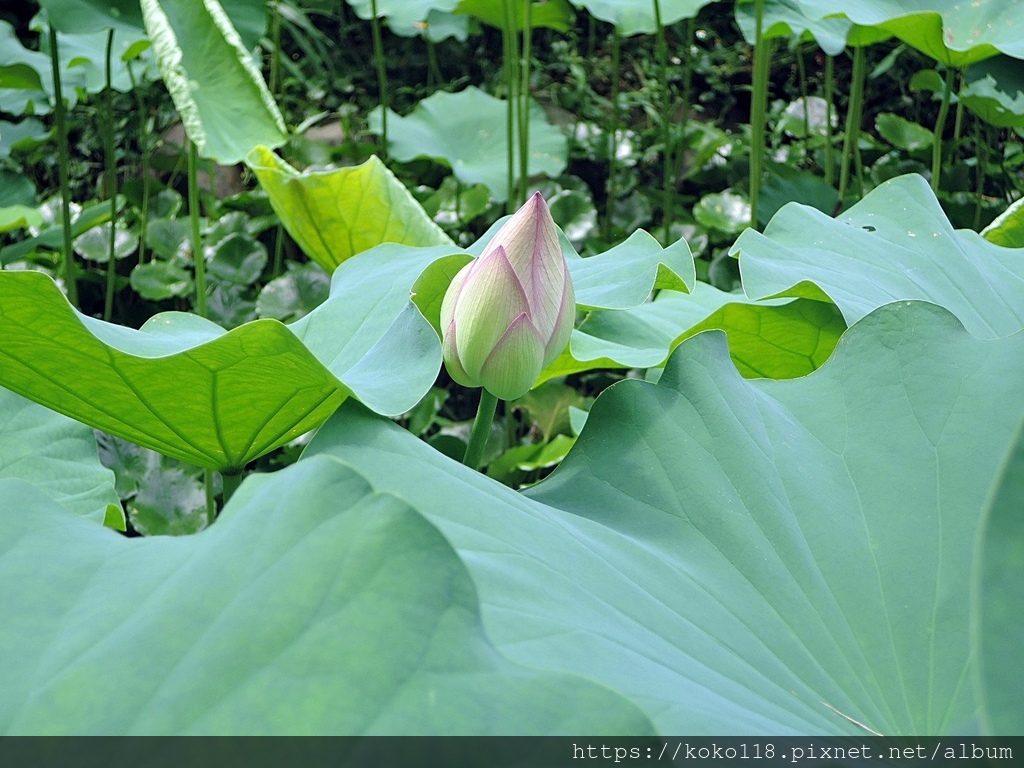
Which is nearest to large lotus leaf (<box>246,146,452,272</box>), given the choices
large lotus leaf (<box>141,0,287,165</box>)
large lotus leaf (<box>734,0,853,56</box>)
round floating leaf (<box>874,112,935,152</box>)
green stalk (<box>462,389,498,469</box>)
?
large lotus leaf (<box>141,0,287,165</box>)

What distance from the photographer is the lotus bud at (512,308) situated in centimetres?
60

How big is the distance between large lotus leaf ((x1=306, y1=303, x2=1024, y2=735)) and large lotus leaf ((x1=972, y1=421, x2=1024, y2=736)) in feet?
0.49

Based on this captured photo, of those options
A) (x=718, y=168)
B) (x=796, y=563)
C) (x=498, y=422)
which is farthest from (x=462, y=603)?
(x=718, y=168)

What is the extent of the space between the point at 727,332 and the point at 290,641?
2.47 feet

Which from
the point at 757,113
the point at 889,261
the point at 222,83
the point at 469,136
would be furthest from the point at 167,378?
the point at 469,136

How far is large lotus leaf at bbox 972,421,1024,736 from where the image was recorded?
23cm

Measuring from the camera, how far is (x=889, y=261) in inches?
38.0

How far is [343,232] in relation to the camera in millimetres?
1411

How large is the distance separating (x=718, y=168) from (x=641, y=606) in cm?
222

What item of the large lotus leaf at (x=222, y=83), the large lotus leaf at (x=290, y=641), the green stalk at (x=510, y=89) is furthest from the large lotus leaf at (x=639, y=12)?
the large lotus leaf at (x=290, y=641)

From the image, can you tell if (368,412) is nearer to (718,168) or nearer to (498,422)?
(498,422)

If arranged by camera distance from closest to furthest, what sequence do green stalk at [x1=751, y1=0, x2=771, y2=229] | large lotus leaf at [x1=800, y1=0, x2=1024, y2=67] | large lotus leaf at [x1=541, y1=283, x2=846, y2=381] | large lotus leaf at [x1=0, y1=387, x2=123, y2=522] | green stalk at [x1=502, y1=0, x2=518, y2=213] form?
large lotus leaf at [x1=0, y1=387, x2=123, y2=522]
large lotus leaf at [x1=541, y1=283, x2=846, y2=381]
large lotus leaf at [x1=800, y1=0, x2=1024, y2=67]
green stalk at [x1=751, y1=0, x2=771, y2=229]
green stalk at [x1=502, y1=0, x2=518, y2=213]

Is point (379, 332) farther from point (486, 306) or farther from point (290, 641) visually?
point (290, 641)

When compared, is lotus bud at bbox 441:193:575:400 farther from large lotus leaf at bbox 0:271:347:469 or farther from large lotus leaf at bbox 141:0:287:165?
large lotus leaf at bbox 141:0:287:165
